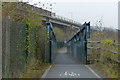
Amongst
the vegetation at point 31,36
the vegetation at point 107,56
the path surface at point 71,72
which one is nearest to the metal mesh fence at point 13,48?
the vegetation at point 31,36

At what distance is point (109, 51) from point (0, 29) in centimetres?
715

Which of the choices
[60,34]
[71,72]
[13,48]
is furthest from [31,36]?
[60,34]

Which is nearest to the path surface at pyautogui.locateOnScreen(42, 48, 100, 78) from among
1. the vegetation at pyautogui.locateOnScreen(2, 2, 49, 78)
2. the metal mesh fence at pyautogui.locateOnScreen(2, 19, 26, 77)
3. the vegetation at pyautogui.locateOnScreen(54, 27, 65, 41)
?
the vegetation at pyautogui.locateOnScreen(2, 2, 49, 78)

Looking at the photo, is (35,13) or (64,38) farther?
(64,38)

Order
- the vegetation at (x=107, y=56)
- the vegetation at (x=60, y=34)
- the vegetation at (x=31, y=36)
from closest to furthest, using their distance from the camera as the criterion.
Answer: the vegetation at (x=31, y=36), the vegetation at (x=107, y=56), the vegetation at (x=60, y=34)

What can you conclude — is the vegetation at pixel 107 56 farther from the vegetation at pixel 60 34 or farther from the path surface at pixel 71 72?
the vegetation at pixel 60 34

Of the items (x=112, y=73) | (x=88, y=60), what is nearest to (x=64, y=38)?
(x=88, y=60)

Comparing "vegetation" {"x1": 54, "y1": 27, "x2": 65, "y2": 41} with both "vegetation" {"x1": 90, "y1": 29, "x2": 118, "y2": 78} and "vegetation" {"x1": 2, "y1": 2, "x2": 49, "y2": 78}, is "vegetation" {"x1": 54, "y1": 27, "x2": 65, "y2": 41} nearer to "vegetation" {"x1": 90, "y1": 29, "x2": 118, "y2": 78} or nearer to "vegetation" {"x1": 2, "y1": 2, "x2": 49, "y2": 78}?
"vegetation" {"x1": 90, "y1": 29, "x2": 118, "y2": 78}

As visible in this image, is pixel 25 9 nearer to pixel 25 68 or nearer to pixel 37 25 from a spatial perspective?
pixel 37 25

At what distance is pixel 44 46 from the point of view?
682 inches

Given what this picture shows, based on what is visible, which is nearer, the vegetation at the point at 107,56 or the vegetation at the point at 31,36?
the vegetation at the point at 31,36

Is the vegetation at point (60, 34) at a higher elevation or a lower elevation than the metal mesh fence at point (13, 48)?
higher

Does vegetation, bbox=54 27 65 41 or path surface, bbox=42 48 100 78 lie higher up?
vegetation, bbox=54 27 65 41

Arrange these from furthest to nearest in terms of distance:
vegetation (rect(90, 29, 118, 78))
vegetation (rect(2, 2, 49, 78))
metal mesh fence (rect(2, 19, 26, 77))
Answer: vegetation (rect(90, 29, 118, 78)) → vegetation (rect(2, 2, 49, 78)) → metal mesh fence (rect(2, 19, 26, 77))
